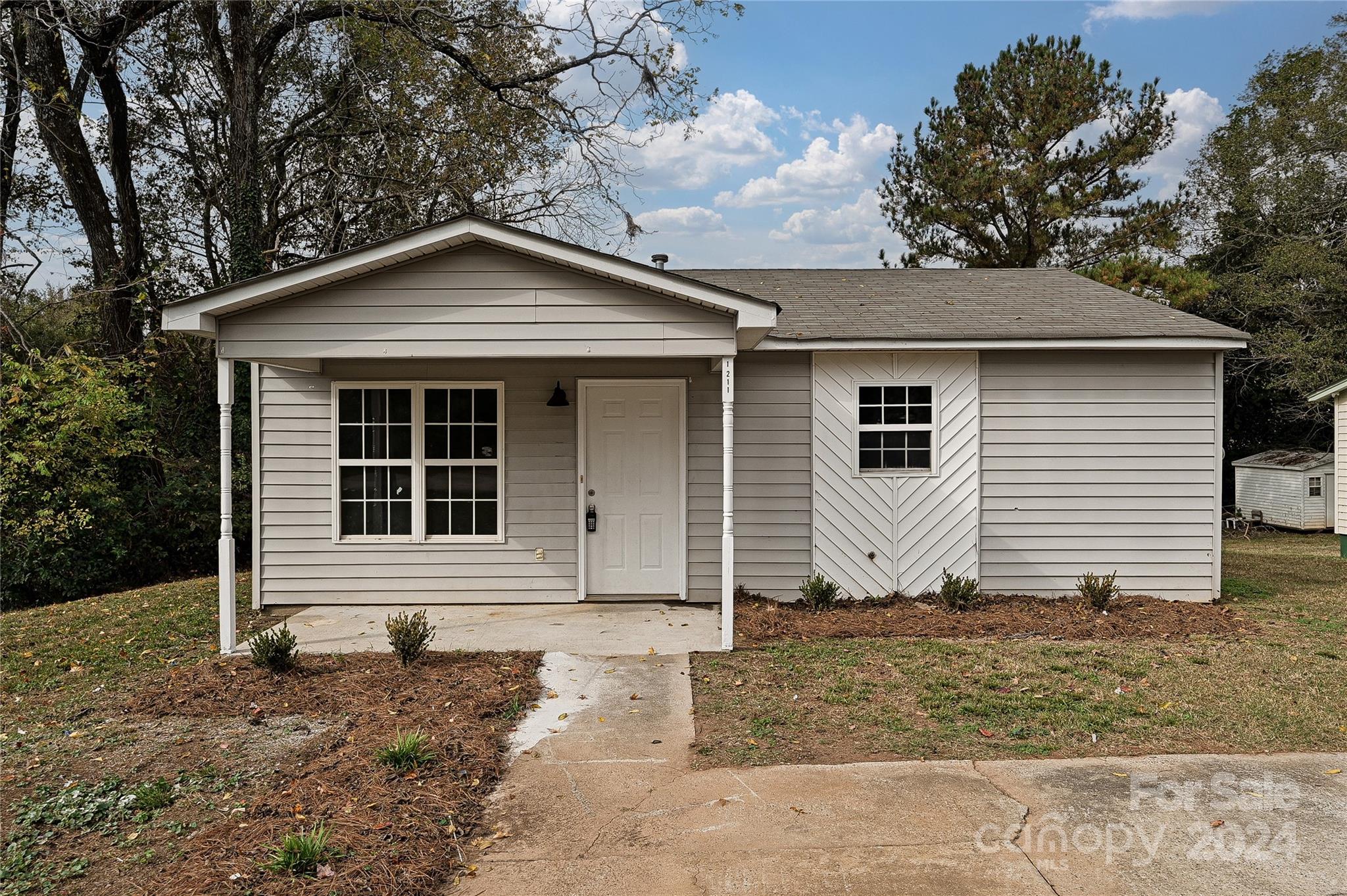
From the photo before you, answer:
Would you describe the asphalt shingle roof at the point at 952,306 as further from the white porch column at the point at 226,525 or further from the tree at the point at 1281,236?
the tree at the point at 1281,236

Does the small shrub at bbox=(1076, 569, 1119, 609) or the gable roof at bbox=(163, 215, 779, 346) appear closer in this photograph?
the gable roof at bbox=(163, 215, 779, 346)

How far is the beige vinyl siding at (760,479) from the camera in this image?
8281 millimetres

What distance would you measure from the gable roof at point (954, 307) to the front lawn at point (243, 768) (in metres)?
4.64

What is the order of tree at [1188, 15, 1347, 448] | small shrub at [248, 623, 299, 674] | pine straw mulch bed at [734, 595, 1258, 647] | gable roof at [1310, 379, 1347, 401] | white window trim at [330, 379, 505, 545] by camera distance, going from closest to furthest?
small shrub at [248, 623, 299, 674] → pine straw mulch bed at [734, 595, 1258, 647] → white window trim at [330, 379, 505, 545] → gable roof at [1310, 379, 1347, 401] → tree at [1188, 15, 1347, 448]

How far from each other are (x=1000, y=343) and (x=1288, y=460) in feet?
45.5

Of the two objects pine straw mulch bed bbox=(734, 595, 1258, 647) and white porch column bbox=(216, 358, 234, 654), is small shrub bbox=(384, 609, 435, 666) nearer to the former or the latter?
white porch column bbox=(216, 358, 234, 654)

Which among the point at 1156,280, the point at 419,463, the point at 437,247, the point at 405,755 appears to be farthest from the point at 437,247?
the point at 1156,280

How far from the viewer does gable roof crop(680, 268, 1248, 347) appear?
809 cm

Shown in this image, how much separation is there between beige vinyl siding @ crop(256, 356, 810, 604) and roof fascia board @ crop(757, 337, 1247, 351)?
276 millimetres

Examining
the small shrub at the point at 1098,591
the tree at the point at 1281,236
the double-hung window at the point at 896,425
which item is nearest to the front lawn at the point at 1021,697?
the small shrub at the point at 1098,591

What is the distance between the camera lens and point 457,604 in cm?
823

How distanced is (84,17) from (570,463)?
1049 cm

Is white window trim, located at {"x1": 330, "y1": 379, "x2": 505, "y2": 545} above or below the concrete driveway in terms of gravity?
above

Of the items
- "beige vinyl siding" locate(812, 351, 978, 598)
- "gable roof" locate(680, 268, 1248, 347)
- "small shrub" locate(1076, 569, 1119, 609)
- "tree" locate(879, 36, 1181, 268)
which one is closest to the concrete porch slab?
"beige vinyl siding" locate(812, 351, 978, 598)
